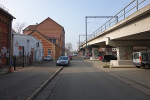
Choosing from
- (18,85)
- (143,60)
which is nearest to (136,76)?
(143,60)

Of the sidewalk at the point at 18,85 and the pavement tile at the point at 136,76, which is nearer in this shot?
the sidewalk at the point at 18,85

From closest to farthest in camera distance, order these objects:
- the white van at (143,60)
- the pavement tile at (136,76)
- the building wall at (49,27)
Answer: the pavement tile at (136,76) → the white van at (143,60) → the building wall at (49,27)

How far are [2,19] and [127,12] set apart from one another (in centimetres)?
1139

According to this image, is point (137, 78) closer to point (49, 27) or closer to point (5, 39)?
point (5, 39)

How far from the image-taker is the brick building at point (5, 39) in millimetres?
12219

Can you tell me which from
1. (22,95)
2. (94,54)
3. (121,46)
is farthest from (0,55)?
(94,54)

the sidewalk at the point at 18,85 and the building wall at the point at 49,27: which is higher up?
the building wall at the point at 49,27

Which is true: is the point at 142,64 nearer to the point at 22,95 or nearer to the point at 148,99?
the point at 148,99

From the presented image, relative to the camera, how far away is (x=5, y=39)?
1305 cm

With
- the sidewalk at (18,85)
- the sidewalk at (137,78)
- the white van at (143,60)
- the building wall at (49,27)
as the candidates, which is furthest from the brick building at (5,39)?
the building wall at (49,27)

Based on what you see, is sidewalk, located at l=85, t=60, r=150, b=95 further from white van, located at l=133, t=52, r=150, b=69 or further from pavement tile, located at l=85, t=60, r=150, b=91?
white van, located at l=133, t=52, r=150, b=69

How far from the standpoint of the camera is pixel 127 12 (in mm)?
14141

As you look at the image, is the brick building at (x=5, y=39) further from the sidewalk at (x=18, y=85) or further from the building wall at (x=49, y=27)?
the building wall at (x=49, y=27)

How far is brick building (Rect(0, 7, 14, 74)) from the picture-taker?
40.1ft
